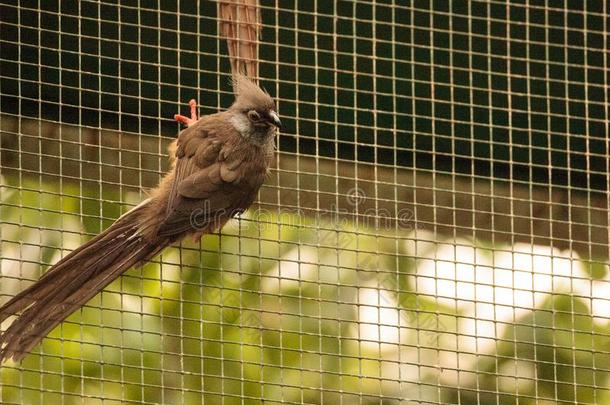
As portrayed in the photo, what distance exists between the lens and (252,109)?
517 cm

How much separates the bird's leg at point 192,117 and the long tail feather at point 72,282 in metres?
0.47

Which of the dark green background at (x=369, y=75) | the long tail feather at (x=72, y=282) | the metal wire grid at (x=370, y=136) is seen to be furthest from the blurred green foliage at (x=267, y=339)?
the long tail feather at (x=72, y=282)

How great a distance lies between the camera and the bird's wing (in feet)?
16.0

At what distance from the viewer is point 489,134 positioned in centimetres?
574

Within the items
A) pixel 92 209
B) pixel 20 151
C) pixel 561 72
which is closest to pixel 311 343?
pixel 92 209

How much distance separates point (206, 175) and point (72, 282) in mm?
751

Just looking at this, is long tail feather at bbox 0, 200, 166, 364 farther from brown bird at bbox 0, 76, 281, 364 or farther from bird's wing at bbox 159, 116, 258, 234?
bird's wing at bbox 159, 116, 258, 234

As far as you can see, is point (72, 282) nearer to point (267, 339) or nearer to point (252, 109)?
point (252, 109)

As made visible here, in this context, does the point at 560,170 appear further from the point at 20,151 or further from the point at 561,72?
the point at 20,151

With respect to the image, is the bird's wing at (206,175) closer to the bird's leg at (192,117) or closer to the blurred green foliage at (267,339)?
the bird's leg at (192,117)

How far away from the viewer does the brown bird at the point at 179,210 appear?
4.59 m

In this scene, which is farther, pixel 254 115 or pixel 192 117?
pixel 192 117

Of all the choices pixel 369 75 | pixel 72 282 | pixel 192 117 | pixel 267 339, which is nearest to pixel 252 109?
pixel 192 117

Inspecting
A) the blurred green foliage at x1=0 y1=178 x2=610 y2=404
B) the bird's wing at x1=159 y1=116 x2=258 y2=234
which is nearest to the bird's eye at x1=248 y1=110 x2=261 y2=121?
the bird's wing at x1=159 y1=116 x2=258 y2=234
